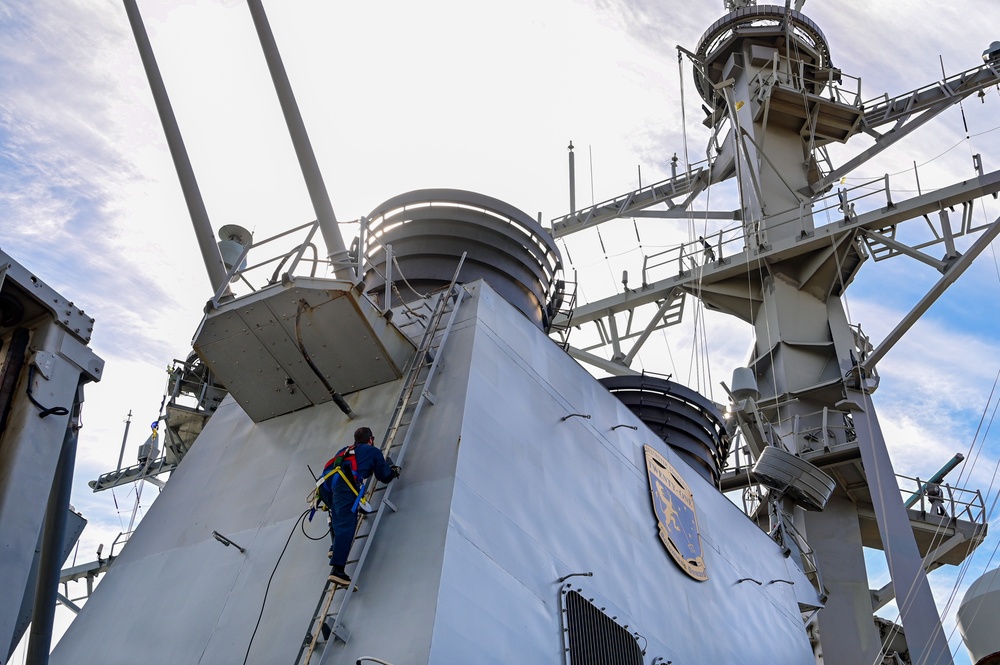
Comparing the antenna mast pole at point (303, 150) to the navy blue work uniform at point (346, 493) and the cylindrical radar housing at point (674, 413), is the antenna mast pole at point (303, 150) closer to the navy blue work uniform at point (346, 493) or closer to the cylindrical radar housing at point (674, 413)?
the navy blue work uniform at point (346, 493)

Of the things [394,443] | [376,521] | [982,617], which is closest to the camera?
[376,521]

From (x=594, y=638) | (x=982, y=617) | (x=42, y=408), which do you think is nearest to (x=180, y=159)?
(x=42, y=408)

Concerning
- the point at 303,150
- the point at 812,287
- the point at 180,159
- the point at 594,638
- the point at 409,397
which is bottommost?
the point at 594,638

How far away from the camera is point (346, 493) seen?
Result: 648cm

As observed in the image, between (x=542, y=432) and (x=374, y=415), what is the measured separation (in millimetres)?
1399

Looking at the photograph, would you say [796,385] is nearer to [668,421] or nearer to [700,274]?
[700,274]

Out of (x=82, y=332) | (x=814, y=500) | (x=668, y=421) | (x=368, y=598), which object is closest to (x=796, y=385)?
(x=814, y=500)

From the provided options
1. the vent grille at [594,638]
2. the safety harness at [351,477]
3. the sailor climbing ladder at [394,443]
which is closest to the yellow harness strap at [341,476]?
the safety harness at [351,477]

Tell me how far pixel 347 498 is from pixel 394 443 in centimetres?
91

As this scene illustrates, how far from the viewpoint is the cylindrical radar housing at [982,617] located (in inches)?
431

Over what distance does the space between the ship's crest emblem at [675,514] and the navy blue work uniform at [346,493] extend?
367 cm

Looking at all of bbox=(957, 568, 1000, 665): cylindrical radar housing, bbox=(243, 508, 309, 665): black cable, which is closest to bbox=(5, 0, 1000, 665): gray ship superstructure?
bbox=(243, 508, 309, 665): black cable

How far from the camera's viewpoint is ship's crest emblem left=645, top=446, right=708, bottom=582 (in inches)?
373

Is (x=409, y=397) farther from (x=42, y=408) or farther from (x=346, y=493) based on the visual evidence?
(x=42, y=408)
